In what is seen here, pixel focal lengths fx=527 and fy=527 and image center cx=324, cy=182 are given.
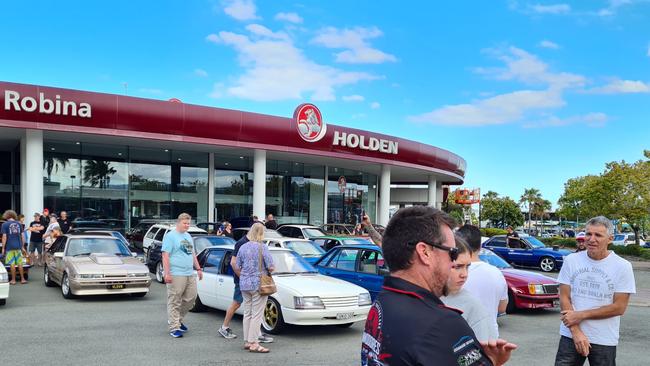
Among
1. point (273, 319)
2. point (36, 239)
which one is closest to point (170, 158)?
point (36, 239)

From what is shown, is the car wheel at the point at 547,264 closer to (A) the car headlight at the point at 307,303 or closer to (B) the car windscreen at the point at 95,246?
(A) the car headlight at the point at 307,303

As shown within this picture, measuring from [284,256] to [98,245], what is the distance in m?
5.48

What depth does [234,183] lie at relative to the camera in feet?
95.9

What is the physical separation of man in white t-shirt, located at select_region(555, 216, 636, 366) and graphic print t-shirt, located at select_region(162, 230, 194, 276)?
5682 millimetres

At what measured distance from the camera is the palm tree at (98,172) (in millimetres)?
24750

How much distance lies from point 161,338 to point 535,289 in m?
7.45

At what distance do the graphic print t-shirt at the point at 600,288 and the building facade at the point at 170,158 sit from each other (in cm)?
1903

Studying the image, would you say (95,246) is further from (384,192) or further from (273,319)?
(384,192)

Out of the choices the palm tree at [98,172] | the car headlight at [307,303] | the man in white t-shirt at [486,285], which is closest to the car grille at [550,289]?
the car headlight at [307,303]

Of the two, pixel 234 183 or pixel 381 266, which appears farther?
pixel 234 183

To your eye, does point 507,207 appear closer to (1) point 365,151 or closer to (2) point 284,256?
(1) point 365,151

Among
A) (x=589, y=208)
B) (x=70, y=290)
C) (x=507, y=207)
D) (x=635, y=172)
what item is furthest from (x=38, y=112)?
(x=507, y=207)

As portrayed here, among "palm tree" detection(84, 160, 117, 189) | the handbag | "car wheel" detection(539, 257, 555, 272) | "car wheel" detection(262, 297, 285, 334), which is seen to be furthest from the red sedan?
"palm tree" detection(84, 160, 117, 189)

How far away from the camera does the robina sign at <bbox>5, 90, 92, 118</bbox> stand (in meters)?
18.1
